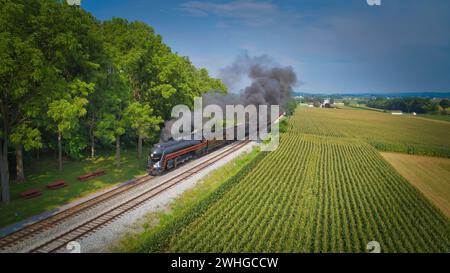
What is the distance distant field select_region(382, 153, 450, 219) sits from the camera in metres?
23.2

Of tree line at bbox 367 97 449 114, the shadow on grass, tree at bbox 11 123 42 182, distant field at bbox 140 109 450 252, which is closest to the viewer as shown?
distant field at bbox 140 109 450 252

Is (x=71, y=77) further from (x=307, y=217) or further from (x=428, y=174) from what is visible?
(x=428, y=174)

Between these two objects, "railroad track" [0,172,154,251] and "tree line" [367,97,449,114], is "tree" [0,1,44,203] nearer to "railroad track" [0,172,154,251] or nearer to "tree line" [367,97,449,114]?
"railroad track" [0,172,154,251]

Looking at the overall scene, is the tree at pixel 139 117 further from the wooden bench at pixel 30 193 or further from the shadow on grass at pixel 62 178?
the wooden bench at pixel 30 193

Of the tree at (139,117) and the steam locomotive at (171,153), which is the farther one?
the tree at (139,117)

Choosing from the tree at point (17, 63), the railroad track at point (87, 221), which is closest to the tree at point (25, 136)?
the tree at point (17, 63)

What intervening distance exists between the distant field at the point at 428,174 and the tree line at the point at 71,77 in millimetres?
26777

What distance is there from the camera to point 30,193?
1780 cm

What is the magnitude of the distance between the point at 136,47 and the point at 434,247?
27.4 metres

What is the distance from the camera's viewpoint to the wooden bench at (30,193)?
690 inches

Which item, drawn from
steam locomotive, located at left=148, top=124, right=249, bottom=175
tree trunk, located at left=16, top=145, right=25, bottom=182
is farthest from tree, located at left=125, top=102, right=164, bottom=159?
tree trunk, located at left=16, top=145, right=25, bottom=182

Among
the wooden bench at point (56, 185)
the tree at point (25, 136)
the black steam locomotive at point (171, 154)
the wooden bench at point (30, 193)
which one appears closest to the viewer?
the tree at point (25, 136)

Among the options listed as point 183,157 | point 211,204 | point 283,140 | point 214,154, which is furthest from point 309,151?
point 211,204

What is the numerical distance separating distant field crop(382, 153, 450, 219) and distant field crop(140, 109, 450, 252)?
1779 mm
